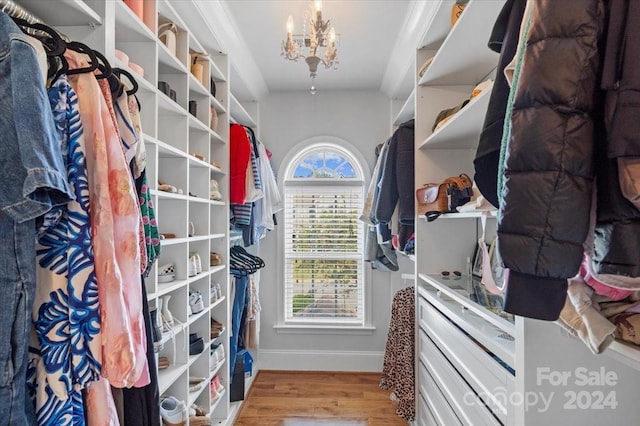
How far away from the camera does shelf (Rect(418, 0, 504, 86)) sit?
1.32 metres

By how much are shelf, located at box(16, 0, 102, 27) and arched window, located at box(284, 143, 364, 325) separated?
2264 mm

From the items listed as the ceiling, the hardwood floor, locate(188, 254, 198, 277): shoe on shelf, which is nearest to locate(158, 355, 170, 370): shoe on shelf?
locate(188, 254, 198, 277): shoe on shelf

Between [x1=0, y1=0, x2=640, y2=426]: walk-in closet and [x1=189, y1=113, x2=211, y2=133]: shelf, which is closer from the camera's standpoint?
[x1=0, y1=0, x2=640, y2=426]: walk-in closet

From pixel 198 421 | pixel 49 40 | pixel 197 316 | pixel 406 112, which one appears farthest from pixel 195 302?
pixel 406 112

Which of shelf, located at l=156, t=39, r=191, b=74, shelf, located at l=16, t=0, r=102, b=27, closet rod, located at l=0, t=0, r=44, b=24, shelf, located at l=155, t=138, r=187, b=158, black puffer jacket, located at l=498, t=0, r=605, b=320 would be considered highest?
shelf, located at l=156, t=39, r=191, b=74

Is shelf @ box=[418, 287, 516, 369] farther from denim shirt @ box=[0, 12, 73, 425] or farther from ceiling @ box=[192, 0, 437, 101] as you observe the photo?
ceiling @ box=[192, 0, 437, 101]

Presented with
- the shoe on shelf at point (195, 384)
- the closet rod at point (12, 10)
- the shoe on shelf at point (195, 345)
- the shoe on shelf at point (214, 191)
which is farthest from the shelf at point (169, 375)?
the closet rod at point (12, 10)

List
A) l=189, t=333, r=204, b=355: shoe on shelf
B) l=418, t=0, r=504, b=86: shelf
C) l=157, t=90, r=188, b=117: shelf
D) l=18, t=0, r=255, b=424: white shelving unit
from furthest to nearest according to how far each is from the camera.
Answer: l=189, t=333, r=204, b=355: shoe on shelf → l=157, t=90, r=188, b=117: shelf → l=418, t=0, r=504, b=86: shelf → l=18, t=0, r=255, b=424: white shelving unit

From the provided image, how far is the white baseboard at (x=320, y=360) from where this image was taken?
10.2ft

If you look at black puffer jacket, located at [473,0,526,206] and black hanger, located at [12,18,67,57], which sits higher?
black hanger, located at [12,18,67,57]

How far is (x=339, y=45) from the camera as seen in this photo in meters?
2.40

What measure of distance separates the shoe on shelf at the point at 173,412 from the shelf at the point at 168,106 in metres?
1.32

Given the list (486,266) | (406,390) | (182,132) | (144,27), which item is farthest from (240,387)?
(144,27)

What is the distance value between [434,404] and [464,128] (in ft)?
4.40
